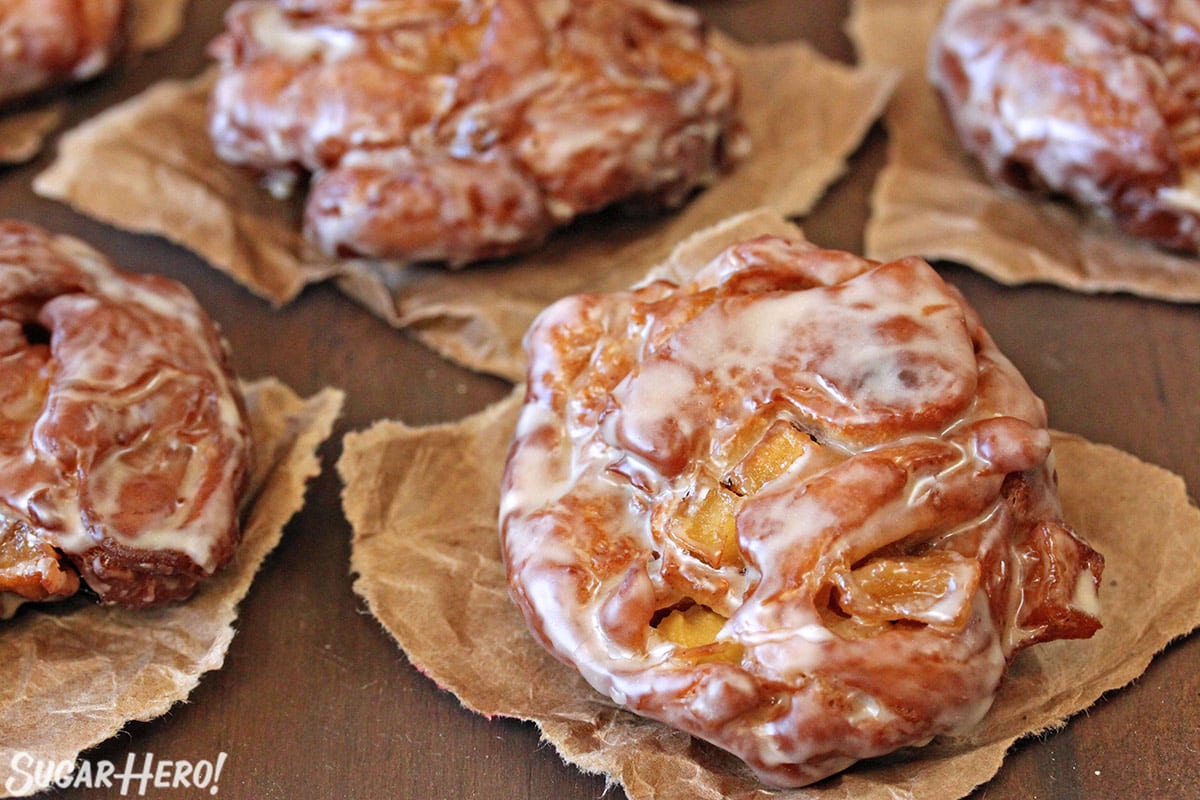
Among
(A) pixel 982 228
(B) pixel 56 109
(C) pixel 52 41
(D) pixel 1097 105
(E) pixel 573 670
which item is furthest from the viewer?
(B) pixel 56 109

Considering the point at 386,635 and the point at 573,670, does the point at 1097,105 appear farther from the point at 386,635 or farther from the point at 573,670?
the point at 386,635

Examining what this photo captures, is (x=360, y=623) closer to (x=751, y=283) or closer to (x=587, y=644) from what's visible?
(x=587, y=644)

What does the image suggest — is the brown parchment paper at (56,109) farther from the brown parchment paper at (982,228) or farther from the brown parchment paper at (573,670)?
the brown parchment paper at (982,228)

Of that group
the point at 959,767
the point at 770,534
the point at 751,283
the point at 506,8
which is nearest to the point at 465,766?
the point at 770,534

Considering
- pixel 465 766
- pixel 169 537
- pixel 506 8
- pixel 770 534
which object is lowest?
pixel 465 766

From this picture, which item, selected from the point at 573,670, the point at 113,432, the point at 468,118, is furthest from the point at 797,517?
the point at 468,118

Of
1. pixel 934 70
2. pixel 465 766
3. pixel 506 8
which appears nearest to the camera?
pixel 465 766
